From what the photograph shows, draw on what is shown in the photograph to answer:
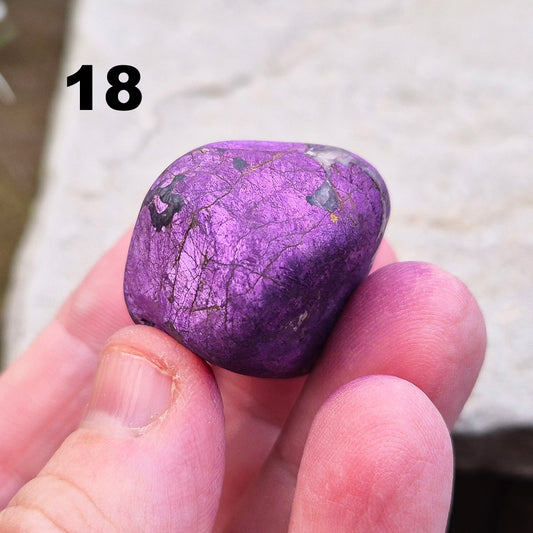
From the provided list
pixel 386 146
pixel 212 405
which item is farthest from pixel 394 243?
pixel 212 405

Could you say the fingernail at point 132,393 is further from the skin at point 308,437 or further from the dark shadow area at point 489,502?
the dark shadow area at point 489,502

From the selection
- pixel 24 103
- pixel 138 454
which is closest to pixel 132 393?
pixel 138 454

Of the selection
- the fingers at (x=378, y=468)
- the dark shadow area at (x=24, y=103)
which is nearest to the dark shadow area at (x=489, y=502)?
the fingers at (x=378, y=468)

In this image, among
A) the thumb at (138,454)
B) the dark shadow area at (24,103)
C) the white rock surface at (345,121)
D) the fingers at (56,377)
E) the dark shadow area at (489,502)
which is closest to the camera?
the thumb at (138,454)

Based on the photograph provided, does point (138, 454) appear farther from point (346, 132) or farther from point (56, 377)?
point (346, 132)

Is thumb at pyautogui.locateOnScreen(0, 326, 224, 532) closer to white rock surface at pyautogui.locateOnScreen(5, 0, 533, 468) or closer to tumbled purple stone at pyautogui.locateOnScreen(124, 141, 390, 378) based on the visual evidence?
tumbled purple stone at pyautogui.locateOnScreen(124, 141, 390, 378)

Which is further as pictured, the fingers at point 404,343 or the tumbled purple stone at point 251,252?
the fingers at point 404,343
